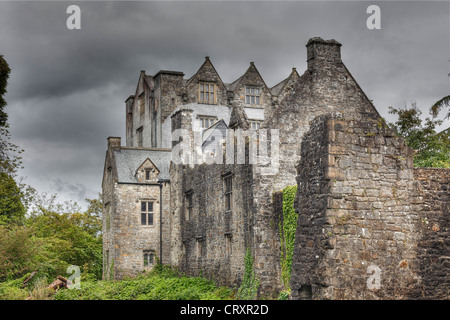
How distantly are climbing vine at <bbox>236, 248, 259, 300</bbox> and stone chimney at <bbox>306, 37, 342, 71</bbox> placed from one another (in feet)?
28.4

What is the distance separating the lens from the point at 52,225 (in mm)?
46750

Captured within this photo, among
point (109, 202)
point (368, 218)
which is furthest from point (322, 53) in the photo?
point (109, 202)

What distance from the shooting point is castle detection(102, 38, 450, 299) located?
40.6 ft

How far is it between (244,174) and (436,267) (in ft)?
38.2

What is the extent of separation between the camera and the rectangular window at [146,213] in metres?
34.9

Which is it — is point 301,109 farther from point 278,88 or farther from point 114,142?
point 278,88

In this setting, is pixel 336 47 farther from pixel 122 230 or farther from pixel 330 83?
pixel 122 230

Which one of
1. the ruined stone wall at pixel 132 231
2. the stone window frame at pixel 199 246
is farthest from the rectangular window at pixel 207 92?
the stone window frame at pixel 199 246

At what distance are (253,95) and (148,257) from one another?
651 inches

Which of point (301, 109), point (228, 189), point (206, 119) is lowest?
point (228, 189)

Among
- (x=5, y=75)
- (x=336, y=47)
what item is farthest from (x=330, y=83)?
(x=5, y=75)

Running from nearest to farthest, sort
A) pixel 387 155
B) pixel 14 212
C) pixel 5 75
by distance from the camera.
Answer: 1. pixel 387 155
2. pixel 5 75
3. pixel 14 212

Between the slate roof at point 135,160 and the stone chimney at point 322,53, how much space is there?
1401 cm

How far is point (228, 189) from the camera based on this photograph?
25672 mm
